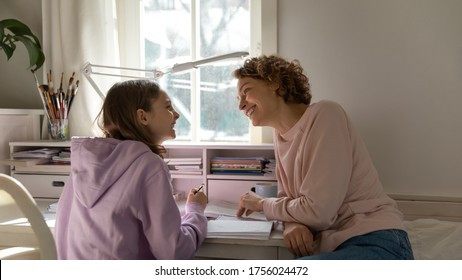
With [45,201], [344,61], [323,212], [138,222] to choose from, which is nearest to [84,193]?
[138,222]

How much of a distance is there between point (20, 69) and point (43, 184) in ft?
2.24

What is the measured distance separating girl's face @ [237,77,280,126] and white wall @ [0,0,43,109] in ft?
4.12

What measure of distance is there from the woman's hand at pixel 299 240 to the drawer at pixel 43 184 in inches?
45.6

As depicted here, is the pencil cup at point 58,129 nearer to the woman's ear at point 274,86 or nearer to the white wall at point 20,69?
the white wall at point 20,69

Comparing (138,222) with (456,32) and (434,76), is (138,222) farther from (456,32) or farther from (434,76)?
(456,32)

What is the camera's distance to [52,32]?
1971mm

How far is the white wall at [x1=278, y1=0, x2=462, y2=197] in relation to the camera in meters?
1.63

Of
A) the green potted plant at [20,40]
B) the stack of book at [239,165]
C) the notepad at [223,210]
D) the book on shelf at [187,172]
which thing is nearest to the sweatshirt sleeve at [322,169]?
the notepad at [223,210]

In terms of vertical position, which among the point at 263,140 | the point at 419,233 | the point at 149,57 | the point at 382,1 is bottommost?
the point at 419,233

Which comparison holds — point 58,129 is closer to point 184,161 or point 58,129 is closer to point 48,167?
point 48,167

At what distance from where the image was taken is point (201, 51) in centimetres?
204

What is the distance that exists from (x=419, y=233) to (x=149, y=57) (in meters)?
1.50

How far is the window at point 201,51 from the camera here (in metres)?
1.99

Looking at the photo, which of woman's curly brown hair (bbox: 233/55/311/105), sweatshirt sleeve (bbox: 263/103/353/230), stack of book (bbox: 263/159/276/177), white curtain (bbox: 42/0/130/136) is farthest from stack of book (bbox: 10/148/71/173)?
sweatshirt sleeve (bbox: 263/103/353/230)
